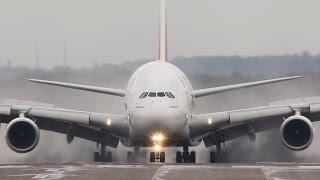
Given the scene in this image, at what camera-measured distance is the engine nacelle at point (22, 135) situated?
43500 mm

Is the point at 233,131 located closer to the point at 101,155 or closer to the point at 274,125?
the point at 274,125

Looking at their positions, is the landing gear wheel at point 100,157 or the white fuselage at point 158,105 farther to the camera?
the landing gear wheel at point 100,157

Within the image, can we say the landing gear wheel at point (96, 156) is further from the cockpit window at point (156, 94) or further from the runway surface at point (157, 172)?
the runway surface at point (157, 172)

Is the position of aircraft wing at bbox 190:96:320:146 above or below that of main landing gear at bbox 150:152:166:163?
above

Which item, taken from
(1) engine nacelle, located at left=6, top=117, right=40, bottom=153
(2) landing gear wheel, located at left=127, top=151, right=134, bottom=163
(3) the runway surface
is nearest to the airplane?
(1) engine nacelle, located at left=6, top=117, right=40, bottom=153

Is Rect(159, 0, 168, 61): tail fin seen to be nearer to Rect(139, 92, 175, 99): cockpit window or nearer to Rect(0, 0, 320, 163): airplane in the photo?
Rect(0, 0, 320, 163): airplane

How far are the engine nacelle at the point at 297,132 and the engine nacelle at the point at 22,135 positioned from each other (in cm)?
1045

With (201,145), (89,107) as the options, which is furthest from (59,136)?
(201,145)

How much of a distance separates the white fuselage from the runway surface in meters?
5.38

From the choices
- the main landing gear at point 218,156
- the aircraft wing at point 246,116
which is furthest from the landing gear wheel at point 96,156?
the main landing gear at point 218,156

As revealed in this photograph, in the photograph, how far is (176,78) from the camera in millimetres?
44250

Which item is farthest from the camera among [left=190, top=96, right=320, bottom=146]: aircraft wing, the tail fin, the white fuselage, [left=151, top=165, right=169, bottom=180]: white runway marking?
the tail fin

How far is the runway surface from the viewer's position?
101 ft

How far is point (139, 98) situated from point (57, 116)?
4.27 metres
